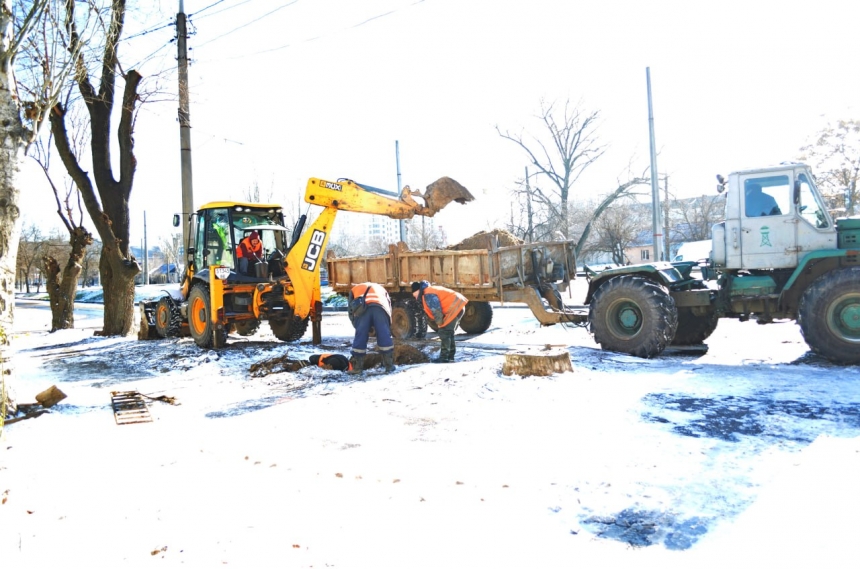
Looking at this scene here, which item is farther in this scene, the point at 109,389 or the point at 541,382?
the point at 109,389

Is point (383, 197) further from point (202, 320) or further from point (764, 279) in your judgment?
point (764, 279)

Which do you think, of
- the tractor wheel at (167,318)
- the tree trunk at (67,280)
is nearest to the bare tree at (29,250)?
the tree trunk at (67,280)

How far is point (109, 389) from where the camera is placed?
7.66 metres

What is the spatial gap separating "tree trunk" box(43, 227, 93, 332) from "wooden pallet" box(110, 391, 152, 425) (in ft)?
37.2

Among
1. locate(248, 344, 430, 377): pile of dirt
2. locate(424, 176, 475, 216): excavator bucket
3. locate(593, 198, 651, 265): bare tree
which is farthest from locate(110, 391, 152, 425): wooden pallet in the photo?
locate(593, 198, 651, 265): bare tree

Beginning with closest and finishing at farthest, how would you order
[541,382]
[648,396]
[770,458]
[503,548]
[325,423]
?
[503,548], [770,458], [325,423], [648,396], [541,382]

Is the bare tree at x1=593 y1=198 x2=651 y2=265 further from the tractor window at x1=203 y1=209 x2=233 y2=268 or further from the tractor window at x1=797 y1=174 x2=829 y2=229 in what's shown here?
the tractor window at x1=203 y1=209 x2=233 y2=268

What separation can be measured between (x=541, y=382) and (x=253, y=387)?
11.8 feet

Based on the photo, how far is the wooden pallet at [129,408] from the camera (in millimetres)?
5773

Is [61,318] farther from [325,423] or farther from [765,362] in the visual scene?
[765,362]

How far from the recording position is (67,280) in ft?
55.2

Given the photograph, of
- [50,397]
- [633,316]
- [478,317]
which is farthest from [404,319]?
[50,397]

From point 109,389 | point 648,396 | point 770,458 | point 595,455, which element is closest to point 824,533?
point 770,458

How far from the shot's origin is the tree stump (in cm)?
705
